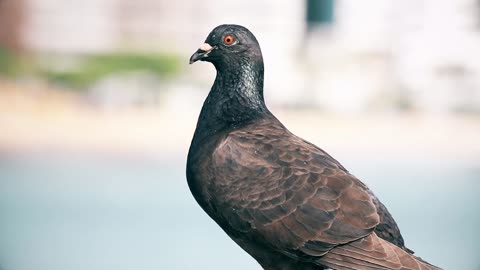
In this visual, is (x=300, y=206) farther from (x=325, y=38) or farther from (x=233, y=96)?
(x=325, y=38)

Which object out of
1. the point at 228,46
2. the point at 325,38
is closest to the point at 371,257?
the point at 228,46

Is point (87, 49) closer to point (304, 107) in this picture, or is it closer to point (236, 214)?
point (304, 107)

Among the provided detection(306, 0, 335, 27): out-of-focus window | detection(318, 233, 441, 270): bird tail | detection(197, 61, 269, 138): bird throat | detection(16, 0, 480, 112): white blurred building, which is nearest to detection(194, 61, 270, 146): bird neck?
detection(197, 61, 269, 138): bird throat

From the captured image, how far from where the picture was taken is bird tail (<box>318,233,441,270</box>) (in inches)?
127

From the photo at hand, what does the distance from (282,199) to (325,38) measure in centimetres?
1012

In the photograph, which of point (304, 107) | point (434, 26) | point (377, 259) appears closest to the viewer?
point (377, 259)

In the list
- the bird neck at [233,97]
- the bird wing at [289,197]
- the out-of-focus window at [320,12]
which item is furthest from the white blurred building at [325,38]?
the bird wing at [289,197]

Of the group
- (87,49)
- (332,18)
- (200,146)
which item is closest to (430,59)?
(332,18)

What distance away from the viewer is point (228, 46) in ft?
11.7

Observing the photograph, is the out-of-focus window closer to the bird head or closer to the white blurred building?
the white blurred building

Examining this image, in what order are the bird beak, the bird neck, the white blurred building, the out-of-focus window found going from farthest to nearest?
the out-of-focus window
the white blurred building
the bird neck
the bird beak

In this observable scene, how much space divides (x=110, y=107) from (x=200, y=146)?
9.02 m

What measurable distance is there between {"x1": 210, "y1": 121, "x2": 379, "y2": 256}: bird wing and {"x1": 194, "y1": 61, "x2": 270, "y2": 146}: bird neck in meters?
0.19

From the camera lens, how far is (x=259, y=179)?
3.43 m
